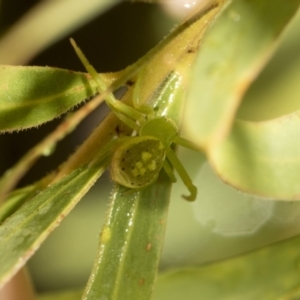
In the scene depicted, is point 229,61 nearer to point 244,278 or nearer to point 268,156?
point 268,156

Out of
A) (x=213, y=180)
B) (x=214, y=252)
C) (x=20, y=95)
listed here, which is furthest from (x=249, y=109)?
(x=20, y=95)

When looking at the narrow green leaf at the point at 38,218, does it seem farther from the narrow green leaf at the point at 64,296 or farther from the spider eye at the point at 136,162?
the narrow green leaf at the point at 64,296

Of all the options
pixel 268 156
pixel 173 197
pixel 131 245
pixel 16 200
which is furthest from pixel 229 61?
pixel 173 197

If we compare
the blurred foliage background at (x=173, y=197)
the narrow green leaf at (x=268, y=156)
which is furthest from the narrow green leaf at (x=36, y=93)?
the blurred foliage background at (x=173, y=197)

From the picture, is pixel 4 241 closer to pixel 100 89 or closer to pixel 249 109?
pixel 100 89

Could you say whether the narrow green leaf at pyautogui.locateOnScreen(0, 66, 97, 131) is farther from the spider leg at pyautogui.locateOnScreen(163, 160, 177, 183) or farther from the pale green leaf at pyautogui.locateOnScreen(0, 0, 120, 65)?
the pale green leaf at pyautogui.locateOnScreen(0, 0, 120, 65)

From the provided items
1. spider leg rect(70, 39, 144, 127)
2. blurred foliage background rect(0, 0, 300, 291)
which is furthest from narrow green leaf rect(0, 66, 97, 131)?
blurred foliage background rect(0, 0, 300, 291)
